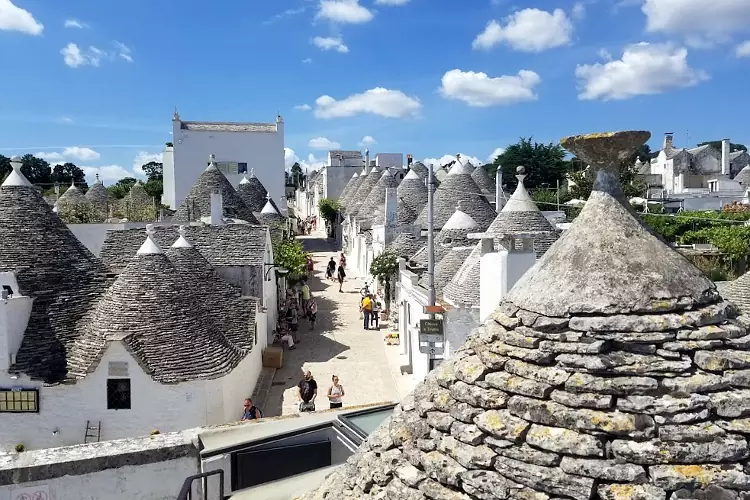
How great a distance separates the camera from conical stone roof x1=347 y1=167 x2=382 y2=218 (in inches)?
1609

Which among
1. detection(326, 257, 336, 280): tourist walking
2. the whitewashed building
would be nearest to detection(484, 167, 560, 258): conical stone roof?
the whitewashed building

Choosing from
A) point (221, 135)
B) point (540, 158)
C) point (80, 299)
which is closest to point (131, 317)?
point (80, 299)

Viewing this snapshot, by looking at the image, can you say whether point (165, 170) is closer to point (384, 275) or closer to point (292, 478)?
point (384, 275)

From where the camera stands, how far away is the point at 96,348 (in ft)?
37.2

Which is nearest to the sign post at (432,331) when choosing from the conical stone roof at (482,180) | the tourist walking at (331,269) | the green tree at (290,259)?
the green tree at (290,259)

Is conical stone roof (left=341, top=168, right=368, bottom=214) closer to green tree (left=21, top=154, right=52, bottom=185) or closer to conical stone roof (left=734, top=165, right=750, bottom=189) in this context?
conical stone roof (left=734, top=165, right=750, bottom=189)

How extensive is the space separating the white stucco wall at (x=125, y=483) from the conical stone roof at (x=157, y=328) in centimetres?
470

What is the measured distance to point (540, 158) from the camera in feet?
184

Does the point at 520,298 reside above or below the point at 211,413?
above

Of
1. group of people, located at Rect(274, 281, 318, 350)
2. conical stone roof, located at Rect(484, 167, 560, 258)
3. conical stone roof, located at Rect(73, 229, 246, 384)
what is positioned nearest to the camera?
conical stone roof, located at Rect(73, 229, 246, 384)

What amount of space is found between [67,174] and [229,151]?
4953 centimetres

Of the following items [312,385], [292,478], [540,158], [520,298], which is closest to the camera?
[520,298]

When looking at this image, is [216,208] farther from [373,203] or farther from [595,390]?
[595,390]

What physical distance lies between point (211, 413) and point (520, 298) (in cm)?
924
